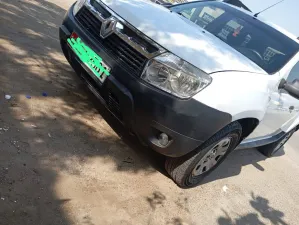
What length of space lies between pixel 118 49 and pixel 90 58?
0.35 meters

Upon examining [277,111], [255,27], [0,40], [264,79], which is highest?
[255,27]

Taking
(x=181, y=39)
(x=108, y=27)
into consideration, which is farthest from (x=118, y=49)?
(x=181, y=39)

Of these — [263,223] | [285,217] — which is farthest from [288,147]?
[263,223]

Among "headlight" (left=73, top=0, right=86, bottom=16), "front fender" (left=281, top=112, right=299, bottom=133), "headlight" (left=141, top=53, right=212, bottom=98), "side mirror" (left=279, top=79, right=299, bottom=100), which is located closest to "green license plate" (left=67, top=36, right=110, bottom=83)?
"headlight" (left=73, top=0, right=86, bottom=16)

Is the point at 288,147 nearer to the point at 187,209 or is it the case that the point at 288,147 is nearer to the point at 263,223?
the point at 263,223

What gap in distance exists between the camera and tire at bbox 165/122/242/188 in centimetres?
294

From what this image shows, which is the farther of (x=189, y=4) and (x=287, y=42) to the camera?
(x=189, y=4)

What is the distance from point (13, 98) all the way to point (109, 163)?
3.98 ft

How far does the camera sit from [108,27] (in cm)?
304

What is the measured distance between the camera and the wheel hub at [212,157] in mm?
3098

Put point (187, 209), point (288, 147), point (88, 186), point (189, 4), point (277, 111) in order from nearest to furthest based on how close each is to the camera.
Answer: point (88, 186) < point (187, 209) < point (277, 111) < point (189, 4) < point (288, 147)

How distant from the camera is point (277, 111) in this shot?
12.4 feet

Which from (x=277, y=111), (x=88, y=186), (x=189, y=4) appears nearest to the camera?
(x=88, y=186)

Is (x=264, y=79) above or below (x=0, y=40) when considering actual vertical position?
above
